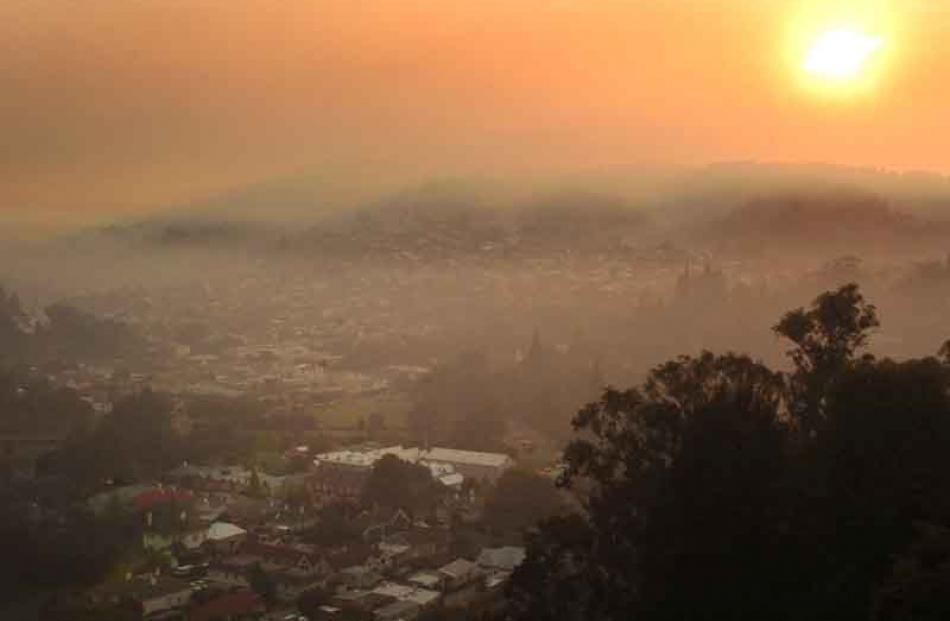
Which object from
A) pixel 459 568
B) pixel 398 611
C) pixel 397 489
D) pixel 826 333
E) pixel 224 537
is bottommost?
pixel 398 611

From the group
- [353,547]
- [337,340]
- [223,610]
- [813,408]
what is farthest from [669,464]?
[337,340]

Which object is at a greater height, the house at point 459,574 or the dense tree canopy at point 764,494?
the dense tree canopy at point 764,494

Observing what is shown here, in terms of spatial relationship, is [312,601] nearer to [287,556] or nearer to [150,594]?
[150,594]

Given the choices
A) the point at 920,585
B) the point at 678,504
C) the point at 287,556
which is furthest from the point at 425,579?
the point at 920,585

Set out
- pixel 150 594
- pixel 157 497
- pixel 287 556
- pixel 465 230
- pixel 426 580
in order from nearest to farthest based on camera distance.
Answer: pixel 150 594 → pixel 426 580 → pixel 287 556 → pixel 157 497 → pixel 465 230

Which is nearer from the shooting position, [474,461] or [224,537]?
[224,537]

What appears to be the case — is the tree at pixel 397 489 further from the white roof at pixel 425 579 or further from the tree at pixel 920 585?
the tree at pixel 920 585

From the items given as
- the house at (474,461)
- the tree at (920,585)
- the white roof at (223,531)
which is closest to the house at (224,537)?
the white roof at (223,531)
